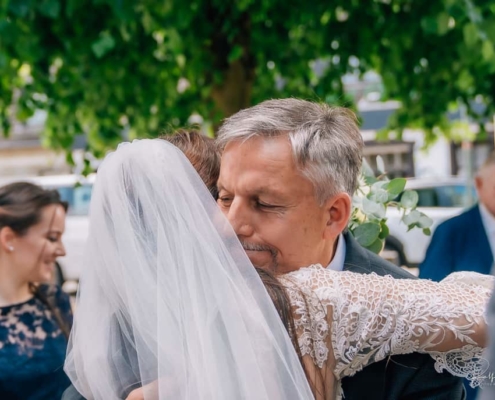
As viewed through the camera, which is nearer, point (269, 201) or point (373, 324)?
point (373, 324)

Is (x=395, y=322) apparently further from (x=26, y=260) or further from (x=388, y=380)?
(x=26, y=260)

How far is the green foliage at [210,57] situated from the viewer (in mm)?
6152

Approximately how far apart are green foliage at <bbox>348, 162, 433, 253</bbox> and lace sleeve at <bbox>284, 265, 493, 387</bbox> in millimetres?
841

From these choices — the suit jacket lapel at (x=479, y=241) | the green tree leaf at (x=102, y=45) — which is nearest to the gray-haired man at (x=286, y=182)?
the suit jacket lapel at (x=479, y=241)

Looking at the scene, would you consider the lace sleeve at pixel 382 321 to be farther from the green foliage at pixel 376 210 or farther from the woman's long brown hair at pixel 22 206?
the woman's long brown hair at pixel 22 206

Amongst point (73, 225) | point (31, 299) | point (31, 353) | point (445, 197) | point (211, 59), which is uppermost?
point (211, 59)

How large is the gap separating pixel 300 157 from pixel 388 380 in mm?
508

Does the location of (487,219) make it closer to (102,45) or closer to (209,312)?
(209,312)

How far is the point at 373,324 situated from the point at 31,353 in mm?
2072

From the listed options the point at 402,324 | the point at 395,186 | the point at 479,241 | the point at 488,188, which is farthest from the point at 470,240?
the point at 402,324

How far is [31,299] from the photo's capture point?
367 centimetres

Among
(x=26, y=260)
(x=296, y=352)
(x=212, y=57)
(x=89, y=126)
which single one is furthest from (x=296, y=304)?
(x=89, y=126)

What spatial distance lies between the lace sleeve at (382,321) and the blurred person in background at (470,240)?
6.22 ft

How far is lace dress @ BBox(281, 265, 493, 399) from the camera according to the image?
166 centimetres
